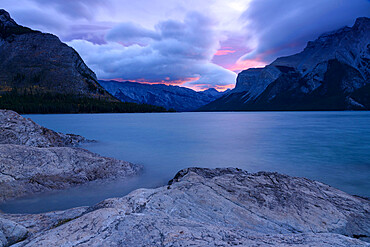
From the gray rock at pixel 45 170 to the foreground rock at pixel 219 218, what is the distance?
136 inches

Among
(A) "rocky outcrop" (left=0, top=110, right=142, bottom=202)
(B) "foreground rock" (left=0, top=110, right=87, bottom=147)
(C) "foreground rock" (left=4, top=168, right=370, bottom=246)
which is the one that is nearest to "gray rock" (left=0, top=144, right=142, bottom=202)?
(A) "rocky outcrop" (left=0, top=110, right=142, bottom=202)

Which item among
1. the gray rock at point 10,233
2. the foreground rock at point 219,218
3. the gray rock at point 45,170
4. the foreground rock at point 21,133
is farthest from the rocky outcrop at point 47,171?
the foreground rock at point 21,133

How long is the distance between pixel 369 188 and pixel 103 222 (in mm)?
13616

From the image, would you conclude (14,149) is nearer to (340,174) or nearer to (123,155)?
(123,155)

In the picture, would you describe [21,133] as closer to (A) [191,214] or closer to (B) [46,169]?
(B) [46,169]

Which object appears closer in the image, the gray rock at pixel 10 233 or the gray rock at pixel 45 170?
the gray rock at pixel 10 233

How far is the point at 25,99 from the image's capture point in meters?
150

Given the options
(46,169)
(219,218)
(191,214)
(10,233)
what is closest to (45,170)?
(46,169)

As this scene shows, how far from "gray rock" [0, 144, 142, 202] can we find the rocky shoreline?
0.13 ft

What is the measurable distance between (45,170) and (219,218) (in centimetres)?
925

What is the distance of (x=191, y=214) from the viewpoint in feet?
19.1

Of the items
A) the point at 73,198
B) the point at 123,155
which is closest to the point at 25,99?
the point at 123,155

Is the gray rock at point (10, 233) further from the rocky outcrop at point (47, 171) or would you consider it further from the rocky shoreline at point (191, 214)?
the rocky outcrop at point (47, 171)

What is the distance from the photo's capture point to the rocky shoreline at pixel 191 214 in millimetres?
4141
